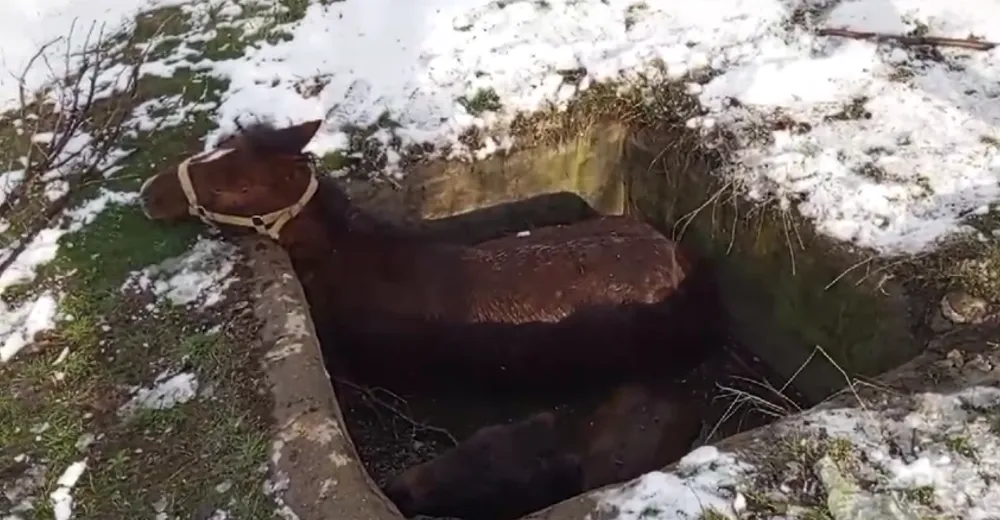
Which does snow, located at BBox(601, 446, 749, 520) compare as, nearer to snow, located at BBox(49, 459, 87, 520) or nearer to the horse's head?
snow, located at BBox(49, 459, 87, 520)

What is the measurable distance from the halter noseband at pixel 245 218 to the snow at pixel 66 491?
1492 millimetres

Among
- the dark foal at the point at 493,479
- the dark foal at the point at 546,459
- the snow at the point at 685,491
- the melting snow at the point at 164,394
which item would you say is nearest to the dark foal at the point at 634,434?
the dark foal at the point at 546,459

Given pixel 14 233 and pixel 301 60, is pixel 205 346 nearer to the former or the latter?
pixel 14 233

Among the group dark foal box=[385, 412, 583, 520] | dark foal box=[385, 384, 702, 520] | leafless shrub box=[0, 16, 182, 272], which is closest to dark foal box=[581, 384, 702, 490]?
dark foal box=[385, 384, 702, 520]

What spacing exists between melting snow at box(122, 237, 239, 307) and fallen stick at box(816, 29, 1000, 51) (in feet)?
13.0

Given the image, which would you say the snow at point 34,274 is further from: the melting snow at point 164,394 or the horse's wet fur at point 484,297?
the melting snow at point 164,394

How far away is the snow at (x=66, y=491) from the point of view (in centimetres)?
399

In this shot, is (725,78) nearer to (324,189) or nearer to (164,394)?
(324,189)

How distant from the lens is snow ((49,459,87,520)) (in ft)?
13.1

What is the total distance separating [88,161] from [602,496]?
3.80m

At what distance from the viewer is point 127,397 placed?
4426 mm

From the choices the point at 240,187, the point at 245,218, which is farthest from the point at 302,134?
the point at 245,218

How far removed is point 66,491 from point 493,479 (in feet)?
5.76

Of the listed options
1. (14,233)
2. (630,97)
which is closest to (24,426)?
(14,233)
